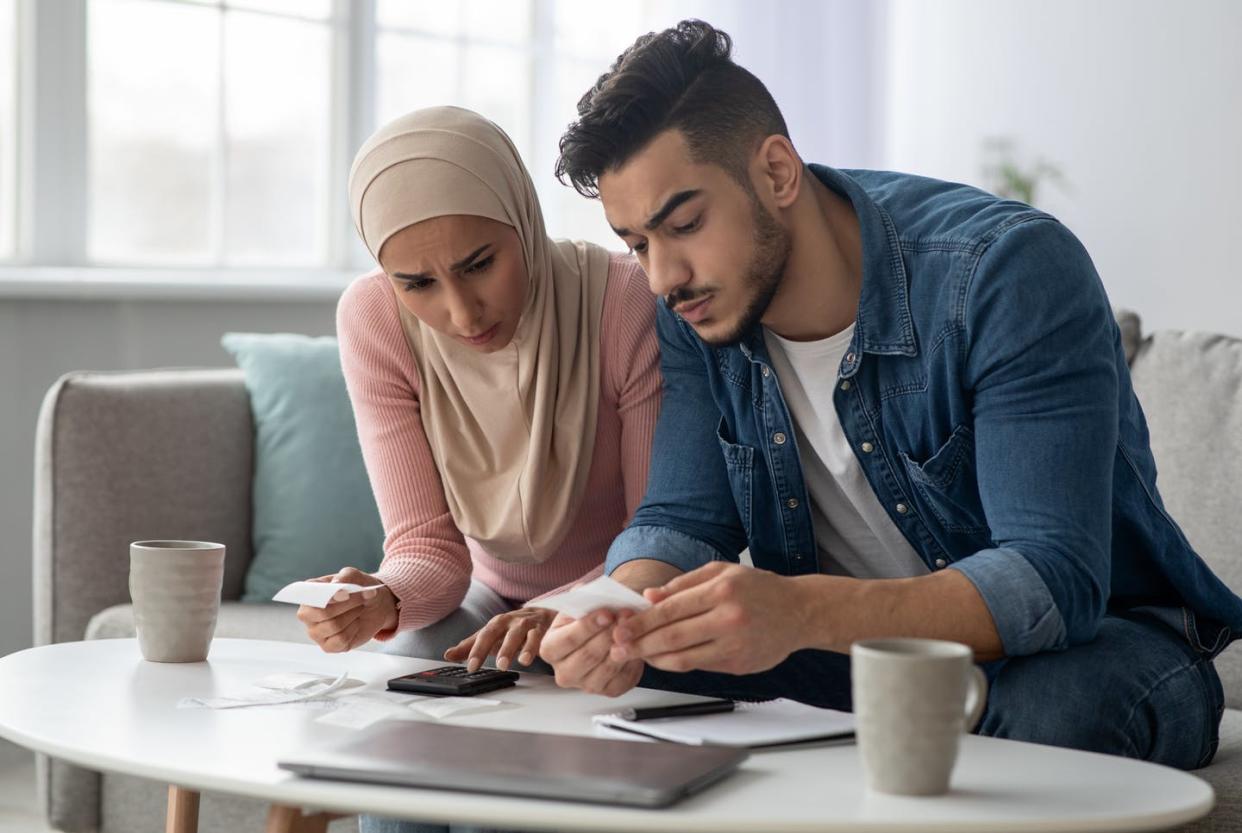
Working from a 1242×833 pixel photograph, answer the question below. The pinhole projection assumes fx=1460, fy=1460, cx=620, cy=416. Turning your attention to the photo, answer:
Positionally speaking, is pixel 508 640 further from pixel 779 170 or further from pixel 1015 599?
pixel 779 170

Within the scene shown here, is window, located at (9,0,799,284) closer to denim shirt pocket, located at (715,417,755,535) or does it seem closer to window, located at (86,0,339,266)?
window, located at (86,0,339,266)

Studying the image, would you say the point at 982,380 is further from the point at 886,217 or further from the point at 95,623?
the point at 95,623

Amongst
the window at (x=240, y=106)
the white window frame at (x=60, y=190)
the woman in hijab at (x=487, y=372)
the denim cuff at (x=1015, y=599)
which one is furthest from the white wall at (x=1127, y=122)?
the denim cuff at (x=1015, y=599)

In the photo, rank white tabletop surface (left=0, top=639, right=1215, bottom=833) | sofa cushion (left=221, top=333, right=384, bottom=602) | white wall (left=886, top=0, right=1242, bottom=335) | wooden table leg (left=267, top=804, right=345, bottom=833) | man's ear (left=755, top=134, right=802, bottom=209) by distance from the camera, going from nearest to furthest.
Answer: white tabletop surface (left=0, top=639, right=1215, bottom=833) → wooden table leg (left=267, top=804, right=345, bottom=833) → man's ear (left=755, top=134, right=802, bottom=209) → sofa cushion (left=221, top=333, right=384, bottom=602) → white wall (left=886, top=0, right=1242, bottom=335)

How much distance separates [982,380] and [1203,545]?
0.77 meters

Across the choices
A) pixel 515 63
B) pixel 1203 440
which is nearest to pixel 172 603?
pixel 1203 440

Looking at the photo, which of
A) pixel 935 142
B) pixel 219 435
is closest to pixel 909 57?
pixel 935 142

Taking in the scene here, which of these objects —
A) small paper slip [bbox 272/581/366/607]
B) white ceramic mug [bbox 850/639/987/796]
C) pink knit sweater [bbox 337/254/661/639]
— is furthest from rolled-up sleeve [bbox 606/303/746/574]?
white ceramic mug [bbox 850/639/987/796]

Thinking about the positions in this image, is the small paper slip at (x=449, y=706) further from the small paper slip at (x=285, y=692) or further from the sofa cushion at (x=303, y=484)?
the sofa cushion at (x=303, y=484)

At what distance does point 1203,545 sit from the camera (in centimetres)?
207

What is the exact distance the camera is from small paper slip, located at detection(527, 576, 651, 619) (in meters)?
1.22

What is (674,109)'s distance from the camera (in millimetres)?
1631

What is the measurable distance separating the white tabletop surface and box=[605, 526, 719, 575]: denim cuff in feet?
0.90

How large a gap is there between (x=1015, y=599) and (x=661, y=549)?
0.45 metres
